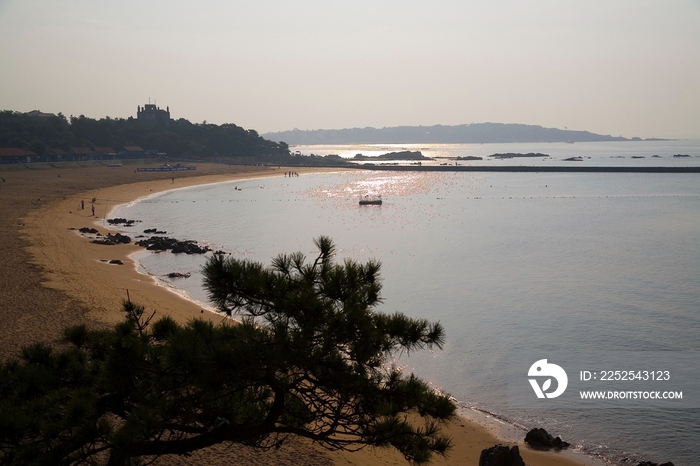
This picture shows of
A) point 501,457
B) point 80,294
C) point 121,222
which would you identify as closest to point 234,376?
point 501,457

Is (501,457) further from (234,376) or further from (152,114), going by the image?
(152,114)

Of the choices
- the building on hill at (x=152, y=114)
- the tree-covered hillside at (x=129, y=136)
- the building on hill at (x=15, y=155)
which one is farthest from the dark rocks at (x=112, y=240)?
the building on hill at (x=152, y=114)

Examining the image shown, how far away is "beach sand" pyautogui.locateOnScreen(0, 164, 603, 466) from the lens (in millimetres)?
9695

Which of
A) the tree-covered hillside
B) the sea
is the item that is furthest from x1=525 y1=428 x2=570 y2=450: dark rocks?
the tree-covered hillside

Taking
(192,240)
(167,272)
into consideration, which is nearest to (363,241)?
(192,240)

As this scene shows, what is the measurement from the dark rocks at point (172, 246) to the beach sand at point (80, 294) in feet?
3.30

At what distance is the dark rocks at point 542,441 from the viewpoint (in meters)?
11.2

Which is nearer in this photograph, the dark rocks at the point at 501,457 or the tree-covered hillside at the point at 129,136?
the dark rocks at the point at 501,457

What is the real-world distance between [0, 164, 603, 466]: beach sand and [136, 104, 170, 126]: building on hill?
89.5 metres

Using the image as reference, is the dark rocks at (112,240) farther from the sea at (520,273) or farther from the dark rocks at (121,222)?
the dark rocks at (121,222)

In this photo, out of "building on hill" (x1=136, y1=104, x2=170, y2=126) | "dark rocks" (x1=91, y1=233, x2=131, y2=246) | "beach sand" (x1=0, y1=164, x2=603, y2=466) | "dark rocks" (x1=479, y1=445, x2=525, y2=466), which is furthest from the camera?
"building on hill" (x1=136, y1=104, x2=170, y2=126)

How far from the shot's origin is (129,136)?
104m

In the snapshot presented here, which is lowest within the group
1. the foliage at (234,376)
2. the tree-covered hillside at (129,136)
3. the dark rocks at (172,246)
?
the dark rocks at (172,246)

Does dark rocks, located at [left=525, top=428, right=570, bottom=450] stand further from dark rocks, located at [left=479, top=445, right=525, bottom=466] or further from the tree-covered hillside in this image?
the tree-covered hillside
